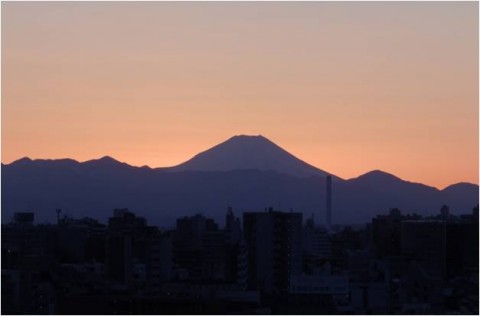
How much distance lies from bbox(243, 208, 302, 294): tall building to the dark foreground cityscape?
2 centimetres

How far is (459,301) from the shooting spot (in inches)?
553

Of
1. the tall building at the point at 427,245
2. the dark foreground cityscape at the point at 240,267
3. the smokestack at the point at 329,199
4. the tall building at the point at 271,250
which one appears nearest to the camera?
the dark foreground cityscape at the point at 240,267

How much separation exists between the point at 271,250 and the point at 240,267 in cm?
50

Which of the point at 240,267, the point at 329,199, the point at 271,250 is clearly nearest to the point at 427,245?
the point at 271,250

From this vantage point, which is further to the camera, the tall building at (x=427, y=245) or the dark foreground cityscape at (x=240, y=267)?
the tall building at (x=427, y=245)

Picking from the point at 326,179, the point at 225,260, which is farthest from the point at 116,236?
the point at 326,179

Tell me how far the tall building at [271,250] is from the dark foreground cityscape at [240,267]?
0.02 meters

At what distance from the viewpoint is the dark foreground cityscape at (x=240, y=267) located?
44.7ft

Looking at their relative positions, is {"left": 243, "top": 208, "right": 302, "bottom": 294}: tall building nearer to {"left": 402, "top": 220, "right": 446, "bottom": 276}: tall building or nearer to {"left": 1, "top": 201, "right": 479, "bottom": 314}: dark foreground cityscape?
{"left": 1, "top": 201, "right": 479, "bottom": 314}: dark foreground cityscape

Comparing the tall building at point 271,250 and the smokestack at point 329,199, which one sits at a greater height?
the smokestack at point 329,199

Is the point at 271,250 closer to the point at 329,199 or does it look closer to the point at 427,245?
the point at 427,245

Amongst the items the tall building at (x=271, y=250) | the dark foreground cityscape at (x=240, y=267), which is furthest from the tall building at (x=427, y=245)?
the tall building at (x=271, y=250)

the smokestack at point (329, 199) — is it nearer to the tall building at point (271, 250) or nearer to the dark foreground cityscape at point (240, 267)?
the dark foreground cityscape at point (240, 267)

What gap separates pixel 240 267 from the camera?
17.5 meters
